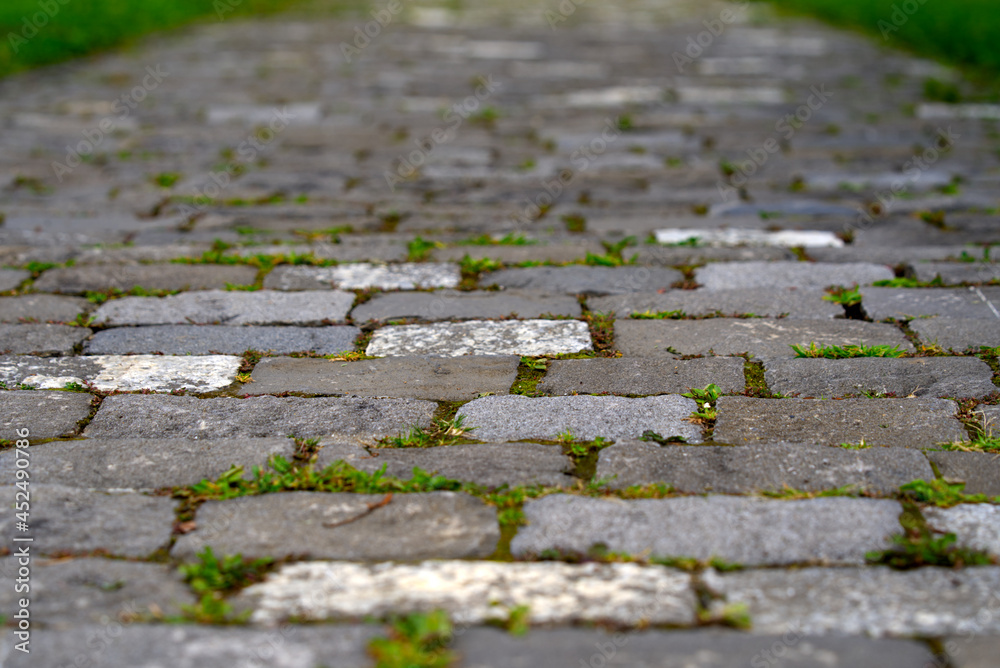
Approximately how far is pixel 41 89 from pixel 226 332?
5.17 m

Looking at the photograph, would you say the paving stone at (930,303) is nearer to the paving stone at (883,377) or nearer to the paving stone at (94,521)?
the paving stone at (883,377)

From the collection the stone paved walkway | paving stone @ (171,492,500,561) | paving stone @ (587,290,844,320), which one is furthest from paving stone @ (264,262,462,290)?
paving stone @ (171,492,500,561)

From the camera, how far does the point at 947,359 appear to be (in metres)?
2.49

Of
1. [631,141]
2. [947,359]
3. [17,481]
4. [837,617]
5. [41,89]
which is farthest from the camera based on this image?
[41,89]

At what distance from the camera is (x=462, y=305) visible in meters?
2.98

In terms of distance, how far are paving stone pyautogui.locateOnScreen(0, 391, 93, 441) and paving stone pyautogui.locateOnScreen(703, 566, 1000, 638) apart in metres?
1.63

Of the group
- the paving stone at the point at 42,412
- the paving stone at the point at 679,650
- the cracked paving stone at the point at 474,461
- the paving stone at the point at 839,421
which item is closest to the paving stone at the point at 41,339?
the paving stone at the point at 42,412

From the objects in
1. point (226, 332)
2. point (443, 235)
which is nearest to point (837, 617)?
point (226, 332)

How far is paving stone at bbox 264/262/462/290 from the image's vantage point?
316 cm

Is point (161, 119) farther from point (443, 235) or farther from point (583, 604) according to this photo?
point (583, 604)

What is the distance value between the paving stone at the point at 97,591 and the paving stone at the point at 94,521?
2.2 inches

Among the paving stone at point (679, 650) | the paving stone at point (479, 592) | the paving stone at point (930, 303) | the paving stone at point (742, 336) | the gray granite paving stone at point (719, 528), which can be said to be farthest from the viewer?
the paving stone at point (930, 303)

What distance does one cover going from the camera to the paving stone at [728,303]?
2885mm

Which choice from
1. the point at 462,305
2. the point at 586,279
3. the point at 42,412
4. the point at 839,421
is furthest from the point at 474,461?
the point at 586,279
